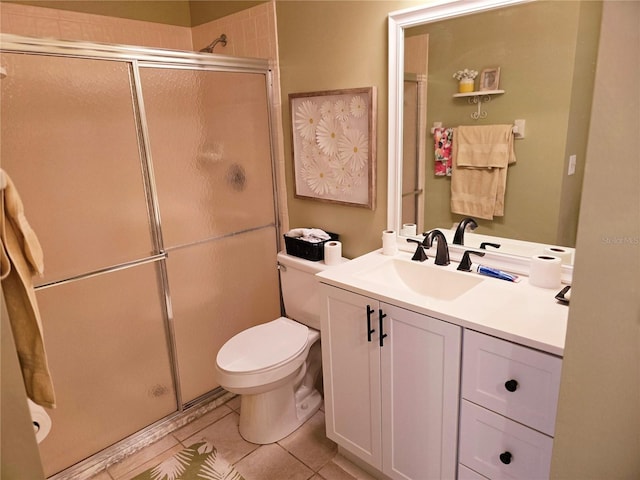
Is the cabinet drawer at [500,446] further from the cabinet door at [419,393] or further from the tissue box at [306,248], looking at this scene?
the tissue box at [306,248]

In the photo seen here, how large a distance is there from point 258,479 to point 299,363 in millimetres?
515

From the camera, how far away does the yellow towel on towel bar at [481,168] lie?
1.60 metres

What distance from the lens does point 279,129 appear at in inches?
91.7

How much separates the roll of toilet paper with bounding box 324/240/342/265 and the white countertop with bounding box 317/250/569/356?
333 mm

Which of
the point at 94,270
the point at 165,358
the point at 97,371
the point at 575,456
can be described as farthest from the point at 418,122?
the point at 97,371

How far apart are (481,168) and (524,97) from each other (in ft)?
0.98

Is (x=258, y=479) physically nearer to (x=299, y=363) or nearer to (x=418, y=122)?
(x=299, y=363)

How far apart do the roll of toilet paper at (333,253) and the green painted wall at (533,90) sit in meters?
0.67

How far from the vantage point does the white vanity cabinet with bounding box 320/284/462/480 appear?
1.39 meters

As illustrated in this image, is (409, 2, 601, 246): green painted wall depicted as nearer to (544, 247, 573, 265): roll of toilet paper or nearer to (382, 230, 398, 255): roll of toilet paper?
(544, 247, 573, 265): roll of toilet paper

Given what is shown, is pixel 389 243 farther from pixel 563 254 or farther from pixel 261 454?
pixel 261 454

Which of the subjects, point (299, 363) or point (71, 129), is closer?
point (71, 129)

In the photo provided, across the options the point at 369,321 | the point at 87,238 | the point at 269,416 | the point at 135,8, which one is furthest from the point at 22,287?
the point at 135,8

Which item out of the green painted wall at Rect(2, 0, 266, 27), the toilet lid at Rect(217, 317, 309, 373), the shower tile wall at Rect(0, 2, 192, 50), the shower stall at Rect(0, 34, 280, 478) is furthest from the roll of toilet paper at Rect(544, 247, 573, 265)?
the shower tile wall at Rect(0, 2, 192, 50)
